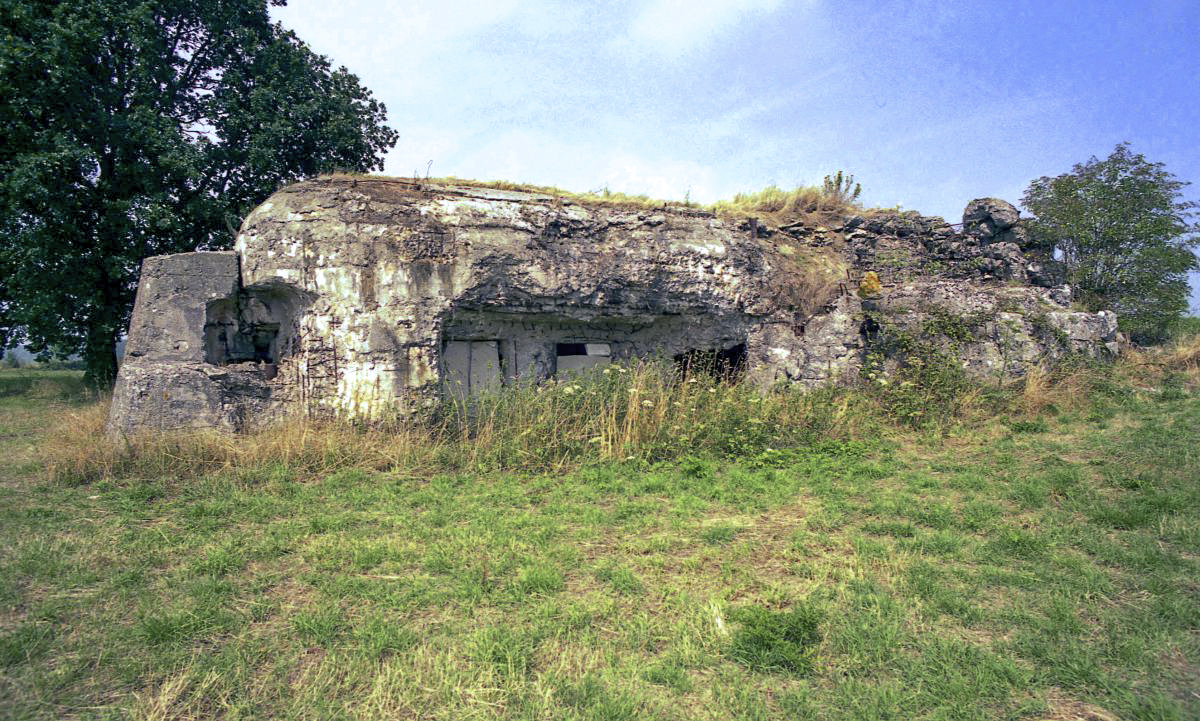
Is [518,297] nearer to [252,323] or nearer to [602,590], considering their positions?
[252,323]

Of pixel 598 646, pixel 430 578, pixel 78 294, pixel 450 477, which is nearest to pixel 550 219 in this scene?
pixel 450 477

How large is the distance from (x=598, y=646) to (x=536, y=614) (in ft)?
1.40

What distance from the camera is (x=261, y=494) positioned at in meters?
5.32

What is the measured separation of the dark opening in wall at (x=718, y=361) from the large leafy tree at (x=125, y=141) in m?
8.05

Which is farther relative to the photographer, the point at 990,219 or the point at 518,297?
the point at 990,219

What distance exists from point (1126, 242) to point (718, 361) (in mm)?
9401

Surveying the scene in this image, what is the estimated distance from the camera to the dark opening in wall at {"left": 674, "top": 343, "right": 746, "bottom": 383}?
866cm

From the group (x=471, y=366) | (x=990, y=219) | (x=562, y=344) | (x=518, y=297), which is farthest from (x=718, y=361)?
(x=990, y=219)

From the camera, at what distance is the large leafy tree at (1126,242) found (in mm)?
11852

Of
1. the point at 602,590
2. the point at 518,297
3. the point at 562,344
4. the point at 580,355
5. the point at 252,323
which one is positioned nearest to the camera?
the point at 602,590

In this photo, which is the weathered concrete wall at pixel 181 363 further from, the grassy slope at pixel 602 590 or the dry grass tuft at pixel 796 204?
the dry grass tuft at pixel 796 204

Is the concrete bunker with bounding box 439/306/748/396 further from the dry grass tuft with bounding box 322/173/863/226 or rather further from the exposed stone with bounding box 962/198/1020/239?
the exposed stone with bounding box 962/198/1020/239

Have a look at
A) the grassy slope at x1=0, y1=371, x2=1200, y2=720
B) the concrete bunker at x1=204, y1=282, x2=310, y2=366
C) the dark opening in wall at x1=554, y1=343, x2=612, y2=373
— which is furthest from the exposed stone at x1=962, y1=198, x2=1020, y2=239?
the concrete bunker at x1=204, y1=282, x2=310, y2=366

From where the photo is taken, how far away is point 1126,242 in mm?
12117
